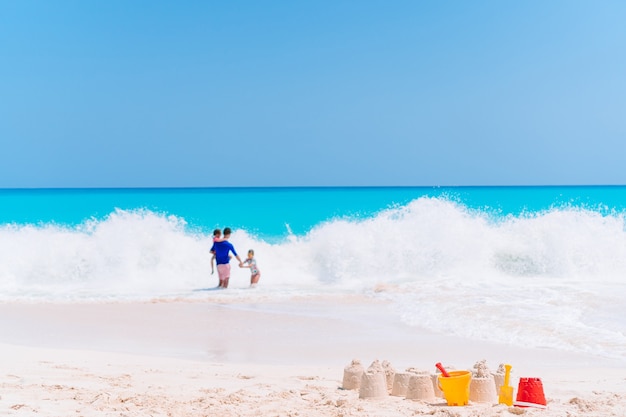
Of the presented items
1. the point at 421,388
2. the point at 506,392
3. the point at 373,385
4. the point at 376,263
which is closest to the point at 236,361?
the point at 373,385

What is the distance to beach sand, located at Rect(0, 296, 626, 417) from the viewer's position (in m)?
5.29

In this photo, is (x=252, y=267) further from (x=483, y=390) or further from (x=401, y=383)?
(x=483, y=390)

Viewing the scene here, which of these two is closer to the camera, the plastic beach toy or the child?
the plastic beach toy

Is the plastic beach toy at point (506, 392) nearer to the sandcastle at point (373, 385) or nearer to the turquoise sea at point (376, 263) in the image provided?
the sandcastle at point (373, 385)

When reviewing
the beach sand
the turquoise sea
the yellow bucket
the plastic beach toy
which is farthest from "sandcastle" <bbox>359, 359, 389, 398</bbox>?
the turquoise sea

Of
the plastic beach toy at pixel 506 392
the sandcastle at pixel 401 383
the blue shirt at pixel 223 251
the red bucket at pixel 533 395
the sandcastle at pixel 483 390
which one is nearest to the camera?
the red bucket at pixel 533 395

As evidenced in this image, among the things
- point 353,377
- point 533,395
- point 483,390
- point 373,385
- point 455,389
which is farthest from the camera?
point 353,377

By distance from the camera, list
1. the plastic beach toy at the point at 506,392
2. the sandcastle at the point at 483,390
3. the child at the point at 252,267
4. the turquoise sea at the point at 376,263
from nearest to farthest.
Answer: the plastic beach toy at the point at 506,392 < the sandcastle at the point at 483,390 < the turquoise sea at the point at 376,263 < the child at the point at 252,267

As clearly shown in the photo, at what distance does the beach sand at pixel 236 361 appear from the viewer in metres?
5.29

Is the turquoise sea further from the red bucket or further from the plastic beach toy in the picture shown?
the red bucket

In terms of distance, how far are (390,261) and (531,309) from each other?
21.0ft

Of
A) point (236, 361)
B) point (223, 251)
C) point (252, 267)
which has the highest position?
point (223, 251)

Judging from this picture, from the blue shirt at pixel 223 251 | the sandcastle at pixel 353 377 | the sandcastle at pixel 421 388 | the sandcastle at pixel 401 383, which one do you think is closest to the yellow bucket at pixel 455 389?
the sandcastle at pixel 421 388

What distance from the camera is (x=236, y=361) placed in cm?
751
